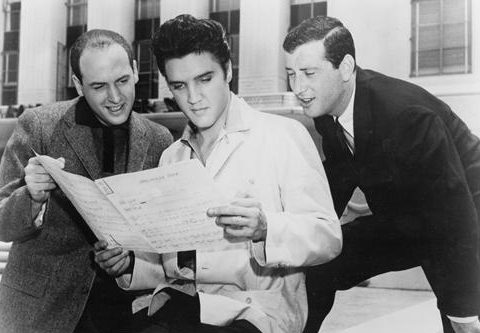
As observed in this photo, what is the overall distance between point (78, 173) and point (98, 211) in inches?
17.9

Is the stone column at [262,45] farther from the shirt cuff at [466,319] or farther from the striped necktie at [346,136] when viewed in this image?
the shirt cuff at [466,319]

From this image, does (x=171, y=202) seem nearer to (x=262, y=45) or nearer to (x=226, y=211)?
(x=226, y=211)

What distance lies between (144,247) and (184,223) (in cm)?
18

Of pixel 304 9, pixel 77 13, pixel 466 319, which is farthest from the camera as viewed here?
pixel 77 13

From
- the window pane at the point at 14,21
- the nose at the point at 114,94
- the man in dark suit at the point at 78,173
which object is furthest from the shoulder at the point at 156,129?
the window pane at the point at 14,21

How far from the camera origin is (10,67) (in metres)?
2.07

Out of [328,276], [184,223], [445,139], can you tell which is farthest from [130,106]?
[445,139]

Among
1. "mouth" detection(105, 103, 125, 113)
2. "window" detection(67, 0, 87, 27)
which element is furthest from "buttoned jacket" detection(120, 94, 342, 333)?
"window" detection(67, 0, 87, 27)

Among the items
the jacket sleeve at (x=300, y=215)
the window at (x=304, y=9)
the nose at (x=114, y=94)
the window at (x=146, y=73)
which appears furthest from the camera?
the window at (x=146, y=73)

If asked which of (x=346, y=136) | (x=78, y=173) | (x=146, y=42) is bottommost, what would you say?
(x=78, y=173)

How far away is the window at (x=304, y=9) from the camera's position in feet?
5.09

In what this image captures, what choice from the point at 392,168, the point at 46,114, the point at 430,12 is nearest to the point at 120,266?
the point at 46,114

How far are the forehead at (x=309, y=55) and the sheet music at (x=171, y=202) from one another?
56cm

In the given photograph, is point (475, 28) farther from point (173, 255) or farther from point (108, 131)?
point (108, 131)
